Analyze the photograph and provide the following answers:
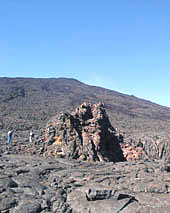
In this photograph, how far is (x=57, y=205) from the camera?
19.3 feet

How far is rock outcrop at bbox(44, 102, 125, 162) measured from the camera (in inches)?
475

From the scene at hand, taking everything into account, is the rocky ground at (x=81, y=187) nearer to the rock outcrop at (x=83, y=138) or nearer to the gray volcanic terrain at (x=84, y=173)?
the gray volcanic terrain at (x=84, y=173)

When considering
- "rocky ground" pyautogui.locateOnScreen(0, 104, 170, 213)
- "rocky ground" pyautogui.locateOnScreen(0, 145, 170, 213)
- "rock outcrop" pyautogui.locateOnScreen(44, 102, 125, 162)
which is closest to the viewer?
"rocky ground" pyautogui.locateOnScreen(0, 145, 170, 213)

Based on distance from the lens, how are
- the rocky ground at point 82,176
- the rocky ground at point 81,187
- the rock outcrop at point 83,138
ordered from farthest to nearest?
the rock outcrop at point 83,138 < the rocky ground at point 82,176 < the rocky ground at point 81,187

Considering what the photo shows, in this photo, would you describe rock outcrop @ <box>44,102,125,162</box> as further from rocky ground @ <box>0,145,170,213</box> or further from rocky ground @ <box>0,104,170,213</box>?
rocky ground @ <box>0,145,170,213</box>

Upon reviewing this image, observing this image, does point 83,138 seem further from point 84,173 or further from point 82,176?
point 82,176

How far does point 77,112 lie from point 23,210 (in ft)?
32.7

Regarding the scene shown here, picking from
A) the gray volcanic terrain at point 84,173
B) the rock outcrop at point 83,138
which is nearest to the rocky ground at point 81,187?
the gray volcanic terrain at point 84,173

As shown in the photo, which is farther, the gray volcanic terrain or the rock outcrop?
the rock outcrop

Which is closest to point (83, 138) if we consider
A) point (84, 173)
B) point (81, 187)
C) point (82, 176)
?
point (84, 173)

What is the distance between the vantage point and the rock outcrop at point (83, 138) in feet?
39.6

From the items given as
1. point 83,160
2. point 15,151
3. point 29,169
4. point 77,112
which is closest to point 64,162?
point 83,160

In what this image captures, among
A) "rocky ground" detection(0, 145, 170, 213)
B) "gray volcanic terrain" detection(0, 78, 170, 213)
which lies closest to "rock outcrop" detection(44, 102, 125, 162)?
"gray volcanic terrain" detection(0, 78, 170, 213)

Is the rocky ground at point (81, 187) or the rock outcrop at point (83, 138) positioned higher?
the rock outcrop at point (83, 138)
